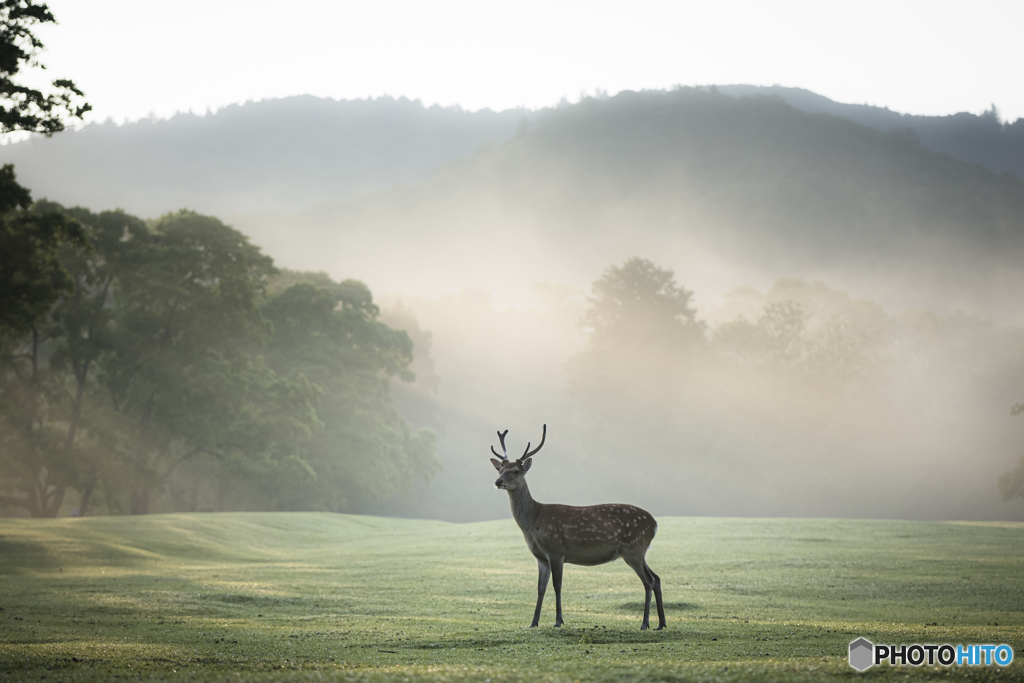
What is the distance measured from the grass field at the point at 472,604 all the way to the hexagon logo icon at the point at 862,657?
0.13 m

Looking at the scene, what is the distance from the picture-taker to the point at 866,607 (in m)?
14.7

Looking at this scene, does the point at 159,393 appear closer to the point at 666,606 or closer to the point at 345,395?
the point at 345,395

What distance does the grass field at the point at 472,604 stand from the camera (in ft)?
24.5

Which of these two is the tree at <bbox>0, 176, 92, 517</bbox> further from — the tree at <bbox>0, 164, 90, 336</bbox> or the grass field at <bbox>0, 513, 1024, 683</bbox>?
the grass field at <bbox>0, 513, 1024, 683</bbox>

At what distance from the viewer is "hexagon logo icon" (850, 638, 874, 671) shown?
20.5ft

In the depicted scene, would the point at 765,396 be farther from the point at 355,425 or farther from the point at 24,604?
the point at 24,604

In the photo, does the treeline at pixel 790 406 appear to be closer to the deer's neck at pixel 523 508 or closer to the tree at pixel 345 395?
the tree at pixel 345 395

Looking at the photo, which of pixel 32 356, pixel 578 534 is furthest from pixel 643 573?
pixel 32 356

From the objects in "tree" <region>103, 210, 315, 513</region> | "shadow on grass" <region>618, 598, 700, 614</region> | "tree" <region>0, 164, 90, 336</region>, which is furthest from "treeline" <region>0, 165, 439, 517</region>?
"shadow on grass" <region>618, 598, 700, 614</region>

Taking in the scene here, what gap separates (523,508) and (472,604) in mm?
5571

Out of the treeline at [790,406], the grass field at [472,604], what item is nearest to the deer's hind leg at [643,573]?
the grass field at [472,604]

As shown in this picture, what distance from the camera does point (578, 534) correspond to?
34.3ft

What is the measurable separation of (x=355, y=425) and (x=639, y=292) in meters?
34.4

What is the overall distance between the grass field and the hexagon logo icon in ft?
0.43
